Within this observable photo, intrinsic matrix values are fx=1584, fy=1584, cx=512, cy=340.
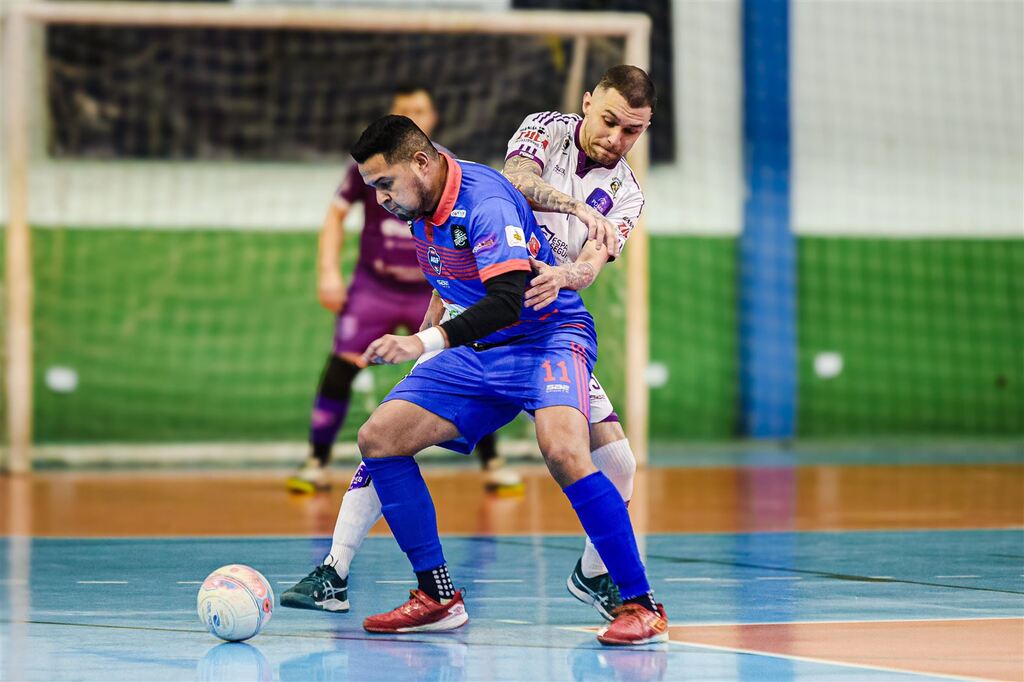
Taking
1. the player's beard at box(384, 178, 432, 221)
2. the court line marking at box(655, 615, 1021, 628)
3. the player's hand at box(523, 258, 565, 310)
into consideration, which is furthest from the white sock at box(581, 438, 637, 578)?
the player's beard at box(384, 178, 432, 221)

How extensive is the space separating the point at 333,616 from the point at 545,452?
0.91 m

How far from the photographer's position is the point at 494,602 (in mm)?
5012

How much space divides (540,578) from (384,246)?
3.14 meters

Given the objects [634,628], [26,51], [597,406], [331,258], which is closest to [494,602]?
[597,406]

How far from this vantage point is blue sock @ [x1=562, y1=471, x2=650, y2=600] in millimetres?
4262

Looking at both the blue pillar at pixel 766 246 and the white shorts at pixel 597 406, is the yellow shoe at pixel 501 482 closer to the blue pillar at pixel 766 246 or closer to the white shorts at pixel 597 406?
the white shorts at pixel 597 406

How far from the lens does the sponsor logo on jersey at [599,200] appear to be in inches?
190

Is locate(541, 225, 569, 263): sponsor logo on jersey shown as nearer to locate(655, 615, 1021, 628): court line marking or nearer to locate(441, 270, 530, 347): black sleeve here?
locate(441, 270, 530, 347): black sleeve

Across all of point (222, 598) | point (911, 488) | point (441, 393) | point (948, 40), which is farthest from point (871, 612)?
point (948, 40)

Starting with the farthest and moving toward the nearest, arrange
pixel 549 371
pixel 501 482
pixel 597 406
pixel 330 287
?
pixel 501 482 < pixel 330 287 < pixel 597 406 < pixel 549 371

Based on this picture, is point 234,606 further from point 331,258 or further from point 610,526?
point 331,258

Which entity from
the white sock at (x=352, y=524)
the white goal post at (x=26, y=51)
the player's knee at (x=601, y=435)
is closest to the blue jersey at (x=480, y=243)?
the player's knee at (x=601, y=435)

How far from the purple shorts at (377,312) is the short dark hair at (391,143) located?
401 centimetres

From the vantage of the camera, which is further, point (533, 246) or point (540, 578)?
point (540, 578)
